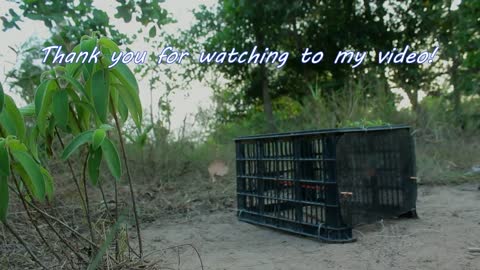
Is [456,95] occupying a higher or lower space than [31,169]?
higher

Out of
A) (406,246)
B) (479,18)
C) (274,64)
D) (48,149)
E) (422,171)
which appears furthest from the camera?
(274,64)

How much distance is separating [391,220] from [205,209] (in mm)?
1759

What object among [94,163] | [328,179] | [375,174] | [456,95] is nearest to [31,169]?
[94,163]

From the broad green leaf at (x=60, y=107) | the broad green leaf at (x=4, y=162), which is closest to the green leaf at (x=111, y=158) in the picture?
the broad green leaf at (x=60, y=107)

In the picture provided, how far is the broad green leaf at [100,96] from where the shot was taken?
1.37 meters

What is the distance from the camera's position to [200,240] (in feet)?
10.3

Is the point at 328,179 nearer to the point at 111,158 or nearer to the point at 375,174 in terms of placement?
the point at 375,174

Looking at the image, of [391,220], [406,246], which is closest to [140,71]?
[391,220]

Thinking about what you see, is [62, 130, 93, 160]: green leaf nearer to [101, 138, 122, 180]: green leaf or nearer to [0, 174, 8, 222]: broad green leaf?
[101, 138, 122, 180]: green leaf

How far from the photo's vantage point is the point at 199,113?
635cm

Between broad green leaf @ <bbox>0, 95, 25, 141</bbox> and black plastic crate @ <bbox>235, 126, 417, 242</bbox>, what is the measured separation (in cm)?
181

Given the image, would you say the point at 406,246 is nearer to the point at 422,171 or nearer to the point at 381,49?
the point at 422,171

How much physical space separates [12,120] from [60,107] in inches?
6.4

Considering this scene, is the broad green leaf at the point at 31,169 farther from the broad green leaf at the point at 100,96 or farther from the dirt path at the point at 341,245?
the dirt path at the point at 341,245
